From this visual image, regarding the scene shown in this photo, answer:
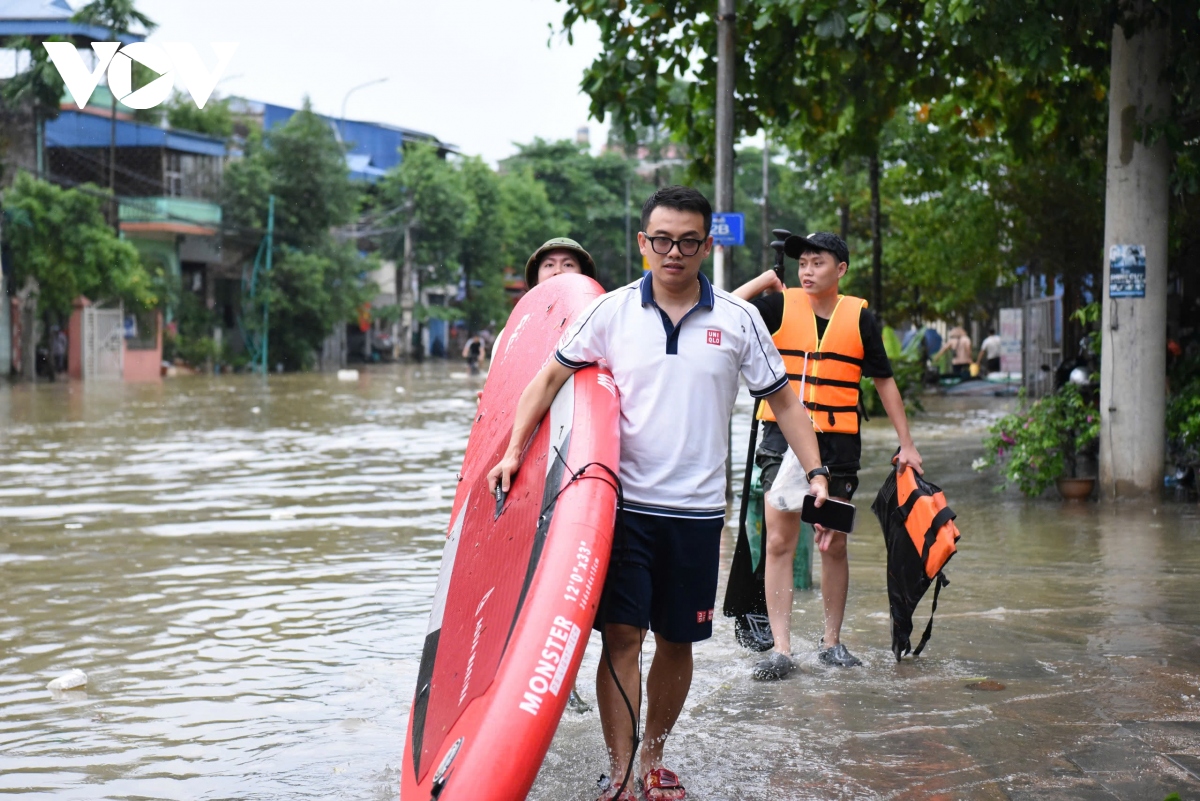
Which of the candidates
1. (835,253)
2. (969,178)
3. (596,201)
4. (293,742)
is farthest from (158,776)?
(596,201)

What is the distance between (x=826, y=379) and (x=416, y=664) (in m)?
2.17

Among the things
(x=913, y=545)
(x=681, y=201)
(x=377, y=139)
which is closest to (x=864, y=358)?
(x=913, y=545)

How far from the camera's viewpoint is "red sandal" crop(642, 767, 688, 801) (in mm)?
4426

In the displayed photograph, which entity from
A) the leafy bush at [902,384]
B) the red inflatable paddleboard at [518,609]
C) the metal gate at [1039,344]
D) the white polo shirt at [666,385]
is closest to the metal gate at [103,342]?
the leafy bush at [902,384]

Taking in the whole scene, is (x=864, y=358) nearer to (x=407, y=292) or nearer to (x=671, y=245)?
(x=671, y=245)

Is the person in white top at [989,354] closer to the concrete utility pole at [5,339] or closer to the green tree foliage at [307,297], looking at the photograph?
the green tree foliage at [307,297]

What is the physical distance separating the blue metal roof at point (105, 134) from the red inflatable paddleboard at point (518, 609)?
153ft

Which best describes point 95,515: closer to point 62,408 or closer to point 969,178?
point 969,178

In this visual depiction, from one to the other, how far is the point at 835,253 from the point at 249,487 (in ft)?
28.4

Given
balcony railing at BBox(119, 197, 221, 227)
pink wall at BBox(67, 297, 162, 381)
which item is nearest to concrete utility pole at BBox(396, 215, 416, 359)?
balcony railing at BBox(119, 197, 221, 227)

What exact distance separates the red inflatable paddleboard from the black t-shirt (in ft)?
4.10

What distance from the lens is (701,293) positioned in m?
4.43

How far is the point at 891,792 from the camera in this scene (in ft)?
14.6

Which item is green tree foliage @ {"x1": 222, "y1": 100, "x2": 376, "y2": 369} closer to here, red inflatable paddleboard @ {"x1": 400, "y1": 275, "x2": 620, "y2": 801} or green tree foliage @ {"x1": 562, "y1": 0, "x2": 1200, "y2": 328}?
green tree foliage @ {"x1": 562, "y1": 0, "x2": 1200, "y2": 328}
